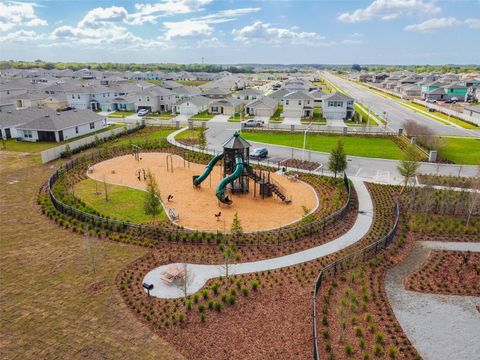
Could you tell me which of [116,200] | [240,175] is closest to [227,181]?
[240,175]

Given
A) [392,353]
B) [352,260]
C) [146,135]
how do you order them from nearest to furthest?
1. [392,353]
2. [352,260]
3. [146,135]

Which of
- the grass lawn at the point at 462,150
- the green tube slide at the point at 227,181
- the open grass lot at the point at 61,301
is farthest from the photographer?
the grass lawn at the point at 462,150

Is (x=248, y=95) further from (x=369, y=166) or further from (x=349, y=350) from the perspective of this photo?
(x=349, y=350)

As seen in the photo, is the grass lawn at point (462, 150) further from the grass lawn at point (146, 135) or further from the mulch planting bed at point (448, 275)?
the grass lawn at point (146, 135)

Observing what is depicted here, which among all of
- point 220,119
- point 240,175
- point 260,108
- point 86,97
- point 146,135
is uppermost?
point 86,97

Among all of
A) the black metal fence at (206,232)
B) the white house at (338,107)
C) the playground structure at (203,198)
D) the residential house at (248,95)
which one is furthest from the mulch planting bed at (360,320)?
the residential house at (248,95)

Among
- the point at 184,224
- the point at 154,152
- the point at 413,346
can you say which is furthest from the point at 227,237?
the point at 154,152

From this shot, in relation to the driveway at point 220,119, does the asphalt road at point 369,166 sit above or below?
below
